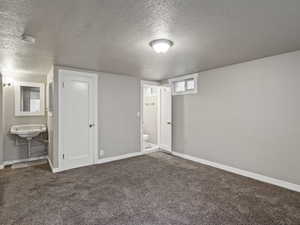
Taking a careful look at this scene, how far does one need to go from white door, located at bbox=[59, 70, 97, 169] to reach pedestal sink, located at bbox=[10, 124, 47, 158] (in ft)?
3.41

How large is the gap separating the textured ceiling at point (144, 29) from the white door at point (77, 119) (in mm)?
684

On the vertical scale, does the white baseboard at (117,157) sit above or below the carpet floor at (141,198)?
above

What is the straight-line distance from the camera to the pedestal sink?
3840mm

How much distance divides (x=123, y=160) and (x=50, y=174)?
5.50 feet

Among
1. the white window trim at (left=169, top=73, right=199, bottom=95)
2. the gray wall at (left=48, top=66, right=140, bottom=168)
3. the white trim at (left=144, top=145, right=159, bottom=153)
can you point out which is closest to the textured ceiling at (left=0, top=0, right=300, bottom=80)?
the white window trim at (left=169, top=73, right=199, bottom=95)

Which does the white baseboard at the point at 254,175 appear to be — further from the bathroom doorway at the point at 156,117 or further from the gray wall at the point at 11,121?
the gray wall at the point at 11,121

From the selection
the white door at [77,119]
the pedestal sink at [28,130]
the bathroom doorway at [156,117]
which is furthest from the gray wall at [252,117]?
the pedestal sink at [28,130]

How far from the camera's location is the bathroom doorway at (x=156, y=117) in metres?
5.04

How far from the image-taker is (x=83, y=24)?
1.84 m

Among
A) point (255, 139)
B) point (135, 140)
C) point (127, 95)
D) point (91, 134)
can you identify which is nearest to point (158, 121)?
point (135, 140)

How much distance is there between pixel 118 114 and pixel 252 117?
10.4 ft

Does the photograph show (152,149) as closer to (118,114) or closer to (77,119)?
(118,114)

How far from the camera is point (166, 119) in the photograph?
5168mm

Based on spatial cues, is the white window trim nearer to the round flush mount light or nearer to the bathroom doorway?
the bathroom doorway
